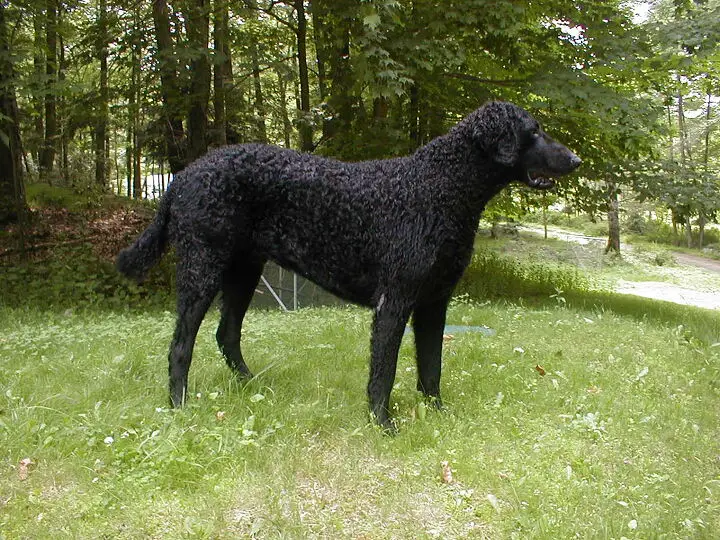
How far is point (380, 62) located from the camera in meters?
6.48

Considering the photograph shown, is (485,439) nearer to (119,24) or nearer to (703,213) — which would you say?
(703,213)

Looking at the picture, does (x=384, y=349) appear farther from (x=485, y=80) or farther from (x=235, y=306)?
(x=485, y=80)

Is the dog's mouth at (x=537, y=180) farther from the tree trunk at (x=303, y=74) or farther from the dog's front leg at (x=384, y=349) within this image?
the tree trunk at (x=303, y=74)

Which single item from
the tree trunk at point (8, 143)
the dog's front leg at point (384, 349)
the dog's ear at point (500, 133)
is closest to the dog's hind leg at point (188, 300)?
the dog's front leg at point (384, 349)

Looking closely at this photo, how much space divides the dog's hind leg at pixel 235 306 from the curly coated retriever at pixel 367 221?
11.4 inches

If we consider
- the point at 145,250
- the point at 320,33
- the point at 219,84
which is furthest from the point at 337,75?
the point at 145,250


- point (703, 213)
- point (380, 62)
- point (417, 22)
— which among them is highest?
point (417, 22)

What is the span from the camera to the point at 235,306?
420 centimetres

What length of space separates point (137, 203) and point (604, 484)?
46.1ft

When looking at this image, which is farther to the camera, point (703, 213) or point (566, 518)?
point (703, 213)

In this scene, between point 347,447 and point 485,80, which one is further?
point 485,80

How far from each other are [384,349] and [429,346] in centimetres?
54

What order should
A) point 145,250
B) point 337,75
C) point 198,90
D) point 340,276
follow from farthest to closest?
point 198,90 < point 337,75 < point 145,250 < point 340,276

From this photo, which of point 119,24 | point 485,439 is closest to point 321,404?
point 485,439
